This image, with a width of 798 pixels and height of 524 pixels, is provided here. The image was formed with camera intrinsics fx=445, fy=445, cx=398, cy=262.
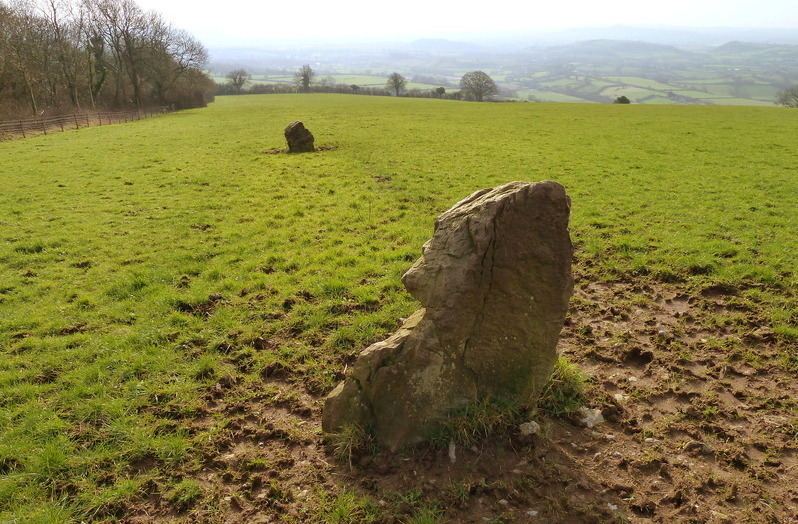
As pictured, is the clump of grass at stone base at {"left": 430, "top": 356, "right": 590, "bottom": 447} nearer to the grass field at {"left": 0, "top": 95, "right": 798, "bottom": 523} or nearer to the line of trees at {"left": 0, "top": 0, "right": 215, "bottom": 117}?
the grass field at {"left": 0, "top": 95, "right": 798, "bottom": 523}

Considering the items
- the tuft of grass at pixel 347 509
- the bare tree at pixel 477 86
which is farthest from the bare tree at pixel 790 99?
the tuft of grass at pixel 347 509

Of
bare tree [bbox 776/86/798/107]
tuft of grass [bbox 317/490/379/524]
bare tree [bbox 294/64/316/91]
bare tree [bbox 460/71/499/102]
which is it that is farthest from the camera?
bare tree [bbox 294/64/316/91]

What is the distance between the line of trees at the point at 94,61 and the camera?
1802 inches

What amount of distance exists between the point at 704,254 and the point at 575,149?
53.3 ft

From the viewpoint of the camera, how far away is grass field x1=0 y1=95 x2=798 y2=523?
4852mm

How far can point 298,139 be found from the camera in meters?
24.2

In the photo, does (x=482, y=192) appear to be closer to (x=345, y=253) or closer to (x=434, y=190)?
(x=345, y=253)

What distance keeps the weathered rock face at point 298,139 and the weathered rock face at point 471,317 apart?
20.7 meters

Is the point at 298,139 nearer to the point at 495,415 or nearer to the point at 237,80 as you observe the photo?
the point at 495,415

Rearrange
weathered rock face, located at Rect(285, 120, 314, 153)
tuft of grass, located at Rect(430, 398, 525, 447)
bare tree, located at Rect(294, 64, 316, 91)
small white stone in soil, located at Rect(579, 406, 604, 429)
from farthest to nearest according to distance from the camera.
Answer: bare tree, located at Rect(294, 64, 316, 91) → weathered rock face, located at Rect(285, 120, 314, 153) → small white stone in soil, located at Rect(579, 406, 604, 429) → tuft of grass, located at Rect(430, 398, 525, 447)

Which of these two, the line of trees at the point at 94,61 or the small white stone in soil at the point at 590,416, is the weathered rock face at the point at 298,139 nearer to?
the small white stone in soil at the point at 590,416

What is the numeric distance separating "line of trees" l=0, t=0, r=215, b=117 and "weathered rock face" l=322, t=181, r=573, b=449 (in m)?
55.3

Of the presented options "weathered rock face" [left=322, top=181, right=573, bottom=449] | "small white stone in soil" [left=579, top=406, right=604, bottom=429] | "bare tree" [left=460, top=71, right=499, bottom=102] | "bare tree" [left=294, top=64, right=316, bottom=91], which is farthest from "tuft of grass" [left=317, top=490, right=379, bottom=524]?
"bare tree" [left=294, top=64, right=316, bottom=91]

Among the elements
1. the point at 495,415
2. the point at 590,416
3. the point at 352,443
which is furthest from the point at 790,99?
the point at 352,443
